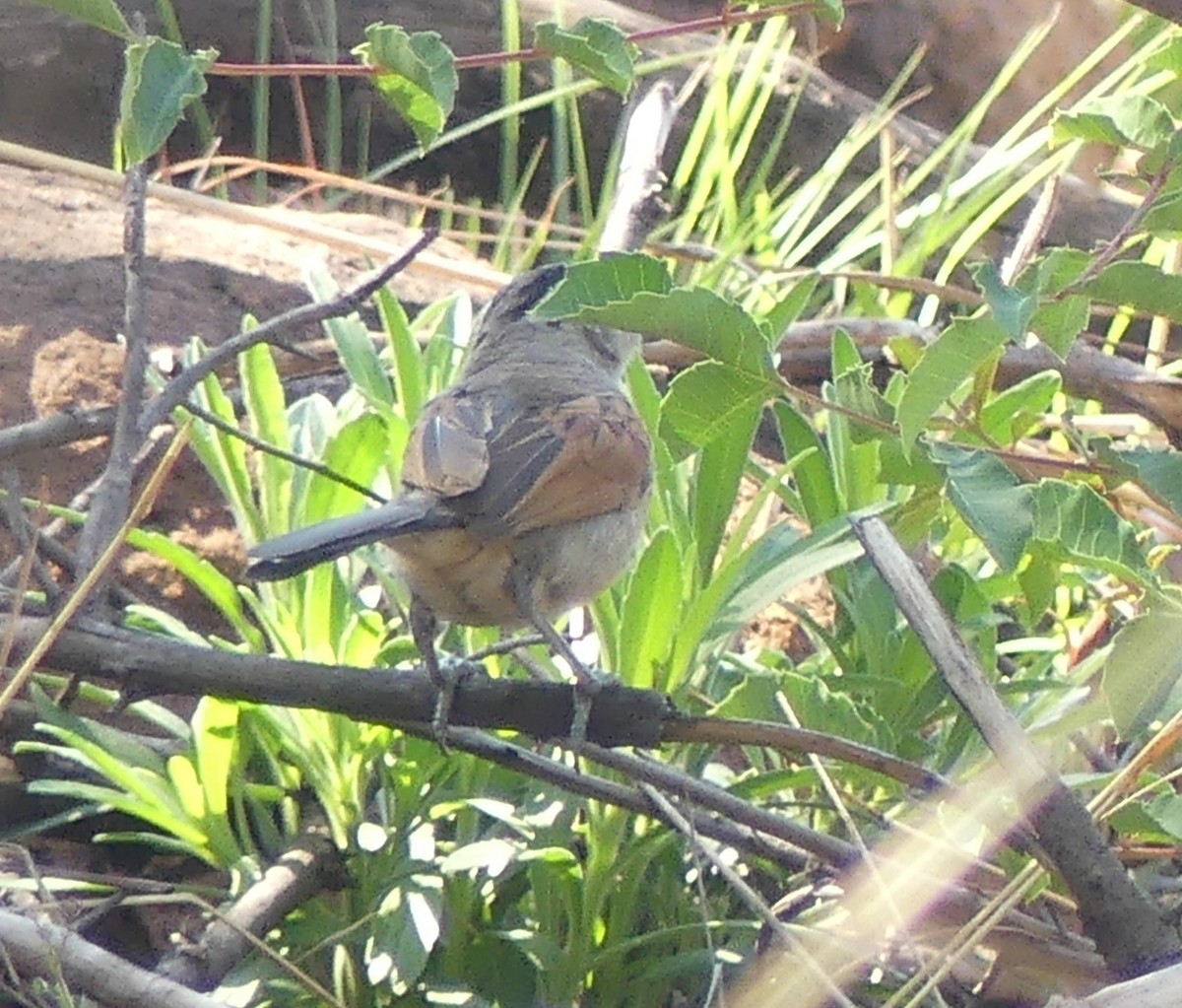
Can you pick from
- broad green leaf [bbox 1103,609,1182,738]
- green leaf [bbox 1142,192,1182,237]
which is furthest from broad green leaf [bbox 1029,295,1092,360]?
broad green leaf [bbox 1103,609,1182,738]

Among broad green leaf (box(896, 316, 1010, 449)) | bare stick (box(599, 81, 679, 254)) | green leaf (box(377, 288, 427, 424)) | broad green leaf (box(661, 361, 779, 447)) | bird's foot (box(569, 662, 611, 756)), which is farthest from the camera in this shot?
bare stick (box(599, 81, 679, 254))

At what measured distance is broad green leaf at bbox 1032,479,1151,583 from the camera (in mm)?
1760

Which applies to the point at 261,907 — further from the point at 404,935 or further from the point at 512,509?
the point at 512,509

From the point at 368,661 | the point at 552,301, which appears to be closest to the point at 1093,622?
the point at 368,661

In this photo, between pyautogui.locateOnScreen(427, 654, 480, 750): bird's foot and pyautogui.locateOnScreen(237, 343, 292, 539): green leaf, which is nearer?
pyautogui.locateOnScreen(427, 654, 480, 750): bird's foot

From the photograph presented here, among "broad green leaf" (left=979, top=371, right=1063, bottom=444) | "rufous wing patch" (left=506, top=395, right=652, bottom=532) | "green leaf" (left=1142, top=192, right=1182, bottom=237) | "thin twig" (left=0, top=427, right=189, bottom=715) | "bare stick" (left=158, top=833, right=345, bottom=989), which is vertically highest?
"green leaf" (left=1142, top=192, right=1182, bottom=237)

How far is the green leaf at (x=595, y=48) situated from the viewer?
1.85 m

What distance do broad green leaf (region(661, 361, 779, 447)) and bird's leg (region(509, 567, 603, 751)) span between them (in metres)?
0.43

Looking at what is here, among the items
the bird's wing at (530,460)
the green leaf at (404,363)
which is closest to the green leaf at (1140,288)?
the bird's wing at (530,460)

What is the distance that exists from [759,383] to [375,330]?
2640mm

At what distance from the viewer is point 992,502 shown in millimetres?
1858

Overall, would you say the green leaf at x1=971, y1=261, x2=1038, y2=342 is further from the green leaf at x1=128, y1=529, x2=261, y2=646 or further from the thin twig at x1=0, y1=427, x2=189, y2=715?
the green leaf at x1=128, y1=529, x2=261, y2=646

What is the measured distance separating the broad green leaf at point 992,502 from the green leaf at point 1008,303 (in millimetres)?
253

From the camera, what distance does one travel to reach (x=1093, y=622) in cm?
330
